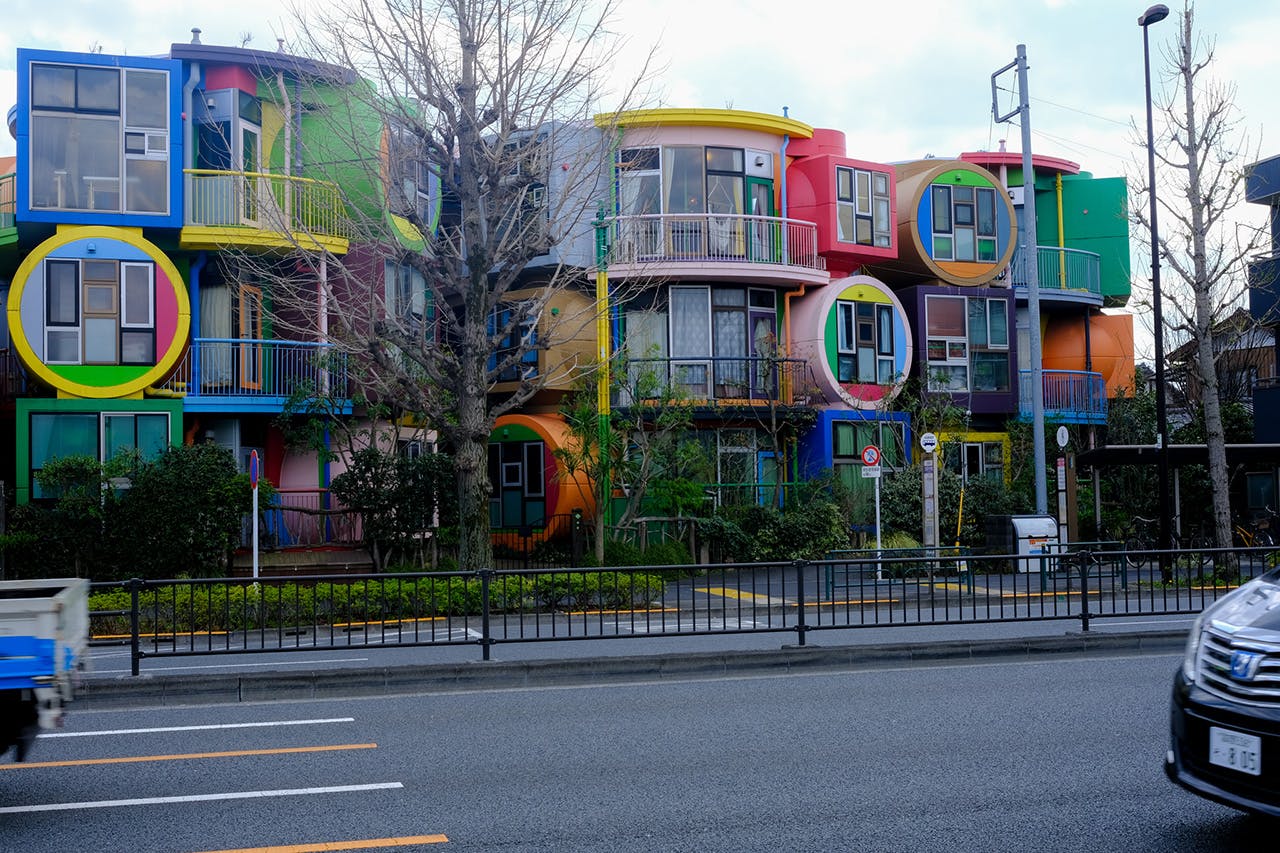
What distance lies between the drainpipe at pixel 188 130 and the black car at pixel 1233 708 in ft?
79.0

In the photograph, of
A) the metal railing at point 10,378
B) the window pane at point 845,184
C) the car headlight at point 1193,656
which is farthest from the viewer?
the window pane at point 845,184

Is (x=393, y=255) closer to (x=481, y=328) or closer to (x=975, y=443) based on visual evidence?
(x=481, y=328)

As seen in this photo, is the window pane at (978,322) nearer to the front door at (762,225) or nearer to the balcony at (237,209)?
the front door at (762,225)

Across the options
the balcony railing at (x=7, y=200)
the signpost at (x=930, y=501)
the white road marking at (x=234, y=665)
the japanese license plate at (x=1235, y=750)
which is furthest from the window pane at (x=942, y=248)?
the japanese license plate at (x=1235, y=750)

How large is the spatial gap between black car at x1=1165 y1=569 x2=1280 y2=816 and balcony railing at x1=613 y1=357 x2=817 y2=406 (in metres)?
23.5

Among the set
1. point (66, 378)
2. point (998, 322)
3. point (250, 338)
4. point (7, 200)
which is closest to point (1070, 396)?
point (998, 322)

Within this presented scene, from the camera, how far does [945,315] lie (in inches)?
1395

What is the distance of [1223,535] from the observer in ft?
81.0

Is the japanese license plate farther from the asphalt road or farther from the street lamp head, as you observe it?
the street lamp head

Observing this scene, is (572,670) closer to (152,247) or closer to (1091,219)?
(152,247)

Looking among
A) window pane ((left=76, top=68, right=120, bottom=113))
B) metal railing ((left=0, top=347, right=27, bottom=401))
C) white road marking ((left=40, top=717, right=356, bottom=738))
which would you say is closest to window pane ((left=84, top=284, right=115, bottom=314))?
metal railing ((left=0, top=347, right=27, bottom=401))

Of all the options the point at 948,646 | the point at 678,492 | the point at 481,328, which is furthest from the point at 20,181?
the point at 948,646

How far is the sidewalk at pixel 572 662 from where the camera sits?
1192 cm

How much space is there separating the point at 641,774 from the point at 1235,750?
12.6 feet
